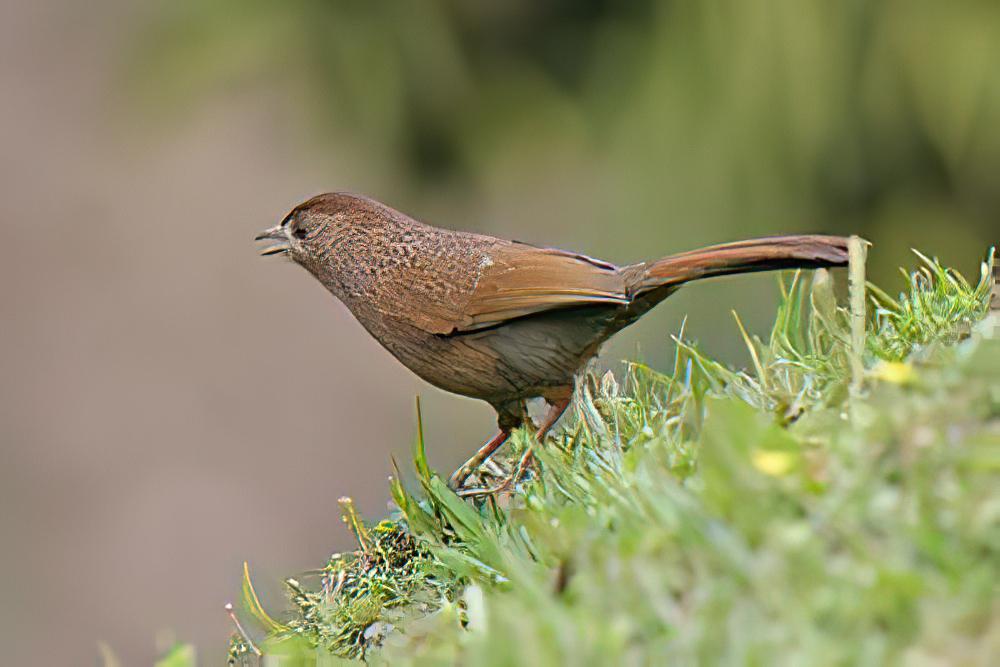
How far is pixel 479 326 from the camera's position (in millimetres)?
4312

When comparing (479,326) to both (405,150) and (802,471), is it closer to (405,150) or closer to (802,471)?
(802,471)

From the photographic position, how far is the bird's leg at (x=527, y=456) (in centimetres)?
373

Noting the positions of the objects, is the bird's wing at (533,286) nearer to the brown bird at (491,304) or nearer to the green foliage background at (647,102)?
the brown bird at (491,304)

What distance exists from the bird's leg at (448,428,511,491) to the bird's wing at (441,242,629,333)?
15.1 inches

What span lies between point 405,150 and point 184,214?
6.34 metres

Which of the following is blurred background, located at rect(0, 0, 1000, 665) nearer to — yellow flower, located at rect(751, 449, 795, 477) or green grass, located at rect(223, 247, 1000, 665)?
green grass, located at rect(223, 247, 1000, 665)

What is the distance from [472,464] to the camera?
13.3 ft

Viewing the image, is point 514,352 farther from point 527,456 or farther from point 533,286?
point 527,456

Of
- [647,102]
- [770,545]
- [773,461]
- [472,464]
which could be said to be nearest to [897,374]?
[773,461]

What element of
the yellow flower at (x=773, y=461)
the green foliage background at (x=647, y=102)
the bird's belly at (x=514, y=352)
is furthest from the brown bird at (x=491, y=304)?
the green foliage background at (x=647, y=102)

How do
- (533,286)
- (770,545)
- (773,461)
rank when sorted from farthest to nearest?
1. (533,286)
2. (773,461)
3. (770,545)

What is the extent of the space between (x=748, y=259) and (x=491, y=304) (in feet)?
3.35

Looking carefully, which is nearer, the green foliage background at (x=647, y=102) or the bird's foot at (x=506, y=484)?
the bird's foot at (x=506, y=484)

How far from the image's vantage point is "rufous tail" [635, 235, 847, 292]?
345cm
